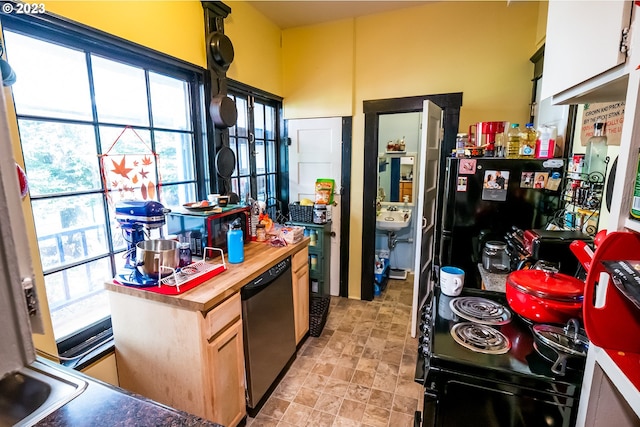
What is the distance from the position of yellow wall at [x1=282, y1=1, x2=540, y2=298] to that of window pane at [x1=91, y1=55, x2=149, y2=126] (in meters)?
1.66

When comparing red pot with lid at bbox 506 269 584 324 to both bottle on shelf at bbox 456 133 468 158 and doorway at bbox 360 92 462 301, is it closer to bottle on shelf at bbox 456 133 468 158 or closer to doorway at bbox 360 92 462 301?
bottle on shelf at bbox 456 133 468 158

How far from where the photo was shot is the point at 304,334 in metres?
2.53

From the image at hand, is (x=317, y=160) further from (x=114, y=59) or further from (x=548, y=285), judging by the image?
(x=548, y=285)

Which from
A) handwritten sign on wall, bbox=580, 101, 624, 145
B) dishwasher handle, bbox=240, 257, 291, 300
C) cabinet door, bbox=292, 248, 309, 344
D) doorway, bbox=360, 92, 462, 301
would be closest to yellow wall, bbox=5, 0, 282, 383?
dishwasher handle, bbox=240, 257, 291, 300

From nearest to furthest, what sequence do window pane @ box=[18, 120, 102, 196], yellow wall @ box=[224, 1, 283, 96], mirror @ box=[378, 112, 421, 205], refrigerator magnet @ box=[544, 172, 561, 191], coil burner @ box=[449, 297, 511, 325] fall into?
coil burner @ box=[449, 297, 511, 325]
window pane @ box=[18, 120, 102, 196]
refrigerator magnet @ box=[544, 172, 561, 191]
yellow wall @ box=[224, 1, 283, 96]
mirror @ box=[378, 112, 421, 205]

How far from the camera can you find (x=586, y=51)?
950mm

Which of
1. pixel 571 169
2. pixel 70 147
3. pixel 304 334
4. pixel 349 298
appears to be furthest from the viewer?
pixel 349 298

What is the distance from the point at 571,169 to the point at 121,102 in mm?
2649

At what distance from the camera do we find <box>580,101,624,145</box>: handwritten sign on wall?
4.67 ft

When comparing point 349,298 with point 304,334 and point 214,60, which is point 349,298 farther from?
point 214,60

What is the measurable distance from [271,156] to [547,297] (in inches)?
106

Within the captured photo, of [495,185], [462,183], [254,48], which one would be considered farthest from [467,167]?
[254,48]

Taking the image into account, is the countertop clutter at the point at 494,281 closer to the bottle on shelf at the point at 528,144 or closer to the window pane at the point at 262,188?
the bottle on shelf at the point at 528,144

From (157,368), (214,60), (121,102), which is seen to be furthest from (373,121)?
(157,368)
